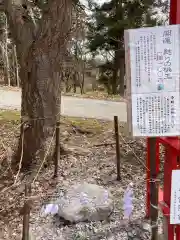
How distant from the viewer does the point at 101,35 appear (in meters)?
16.6

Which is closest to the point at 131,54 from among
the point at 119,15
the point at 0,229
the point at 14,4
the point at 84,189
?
the point at 84,189

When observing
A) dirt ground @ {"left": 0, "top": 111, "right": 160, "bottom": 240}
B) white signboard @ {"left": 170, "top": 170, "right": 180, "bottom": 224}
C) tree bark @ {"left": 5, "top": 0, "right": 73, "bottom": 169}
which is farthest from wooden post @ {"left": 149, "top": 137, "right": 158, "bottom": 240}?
tree bark @ {"left": 5, "top": 0, "right": 73, "bottom": 169}

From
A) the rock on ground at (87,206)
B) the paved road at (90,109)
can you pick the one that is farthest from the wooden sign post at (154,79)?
the paved road at (90,109)

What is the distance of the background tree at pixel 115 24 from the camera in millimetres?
14617

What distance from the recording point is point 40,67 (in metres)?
4.64

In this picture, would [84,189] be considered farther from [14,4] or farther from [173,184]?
[14,4]

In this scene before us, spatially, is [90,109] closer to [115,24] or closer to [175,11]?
[175,11]

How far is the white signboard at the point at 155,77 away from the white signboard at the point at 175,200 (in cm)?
37

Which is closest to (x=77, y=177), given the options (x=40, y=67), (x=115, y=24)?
(x=40, y=67)

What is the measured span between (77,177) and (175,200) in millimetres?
2121

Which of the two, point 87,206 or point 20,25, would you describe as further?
point 20,25

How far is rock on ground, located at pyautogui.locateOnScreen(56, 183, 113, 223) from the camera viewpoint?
137 inches

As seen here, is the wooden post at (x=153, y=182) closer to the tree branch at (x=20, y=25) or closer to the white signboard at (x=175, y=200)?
the white signboard at (x=175, y=200)

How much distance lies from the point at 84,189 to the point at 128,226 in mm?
588
